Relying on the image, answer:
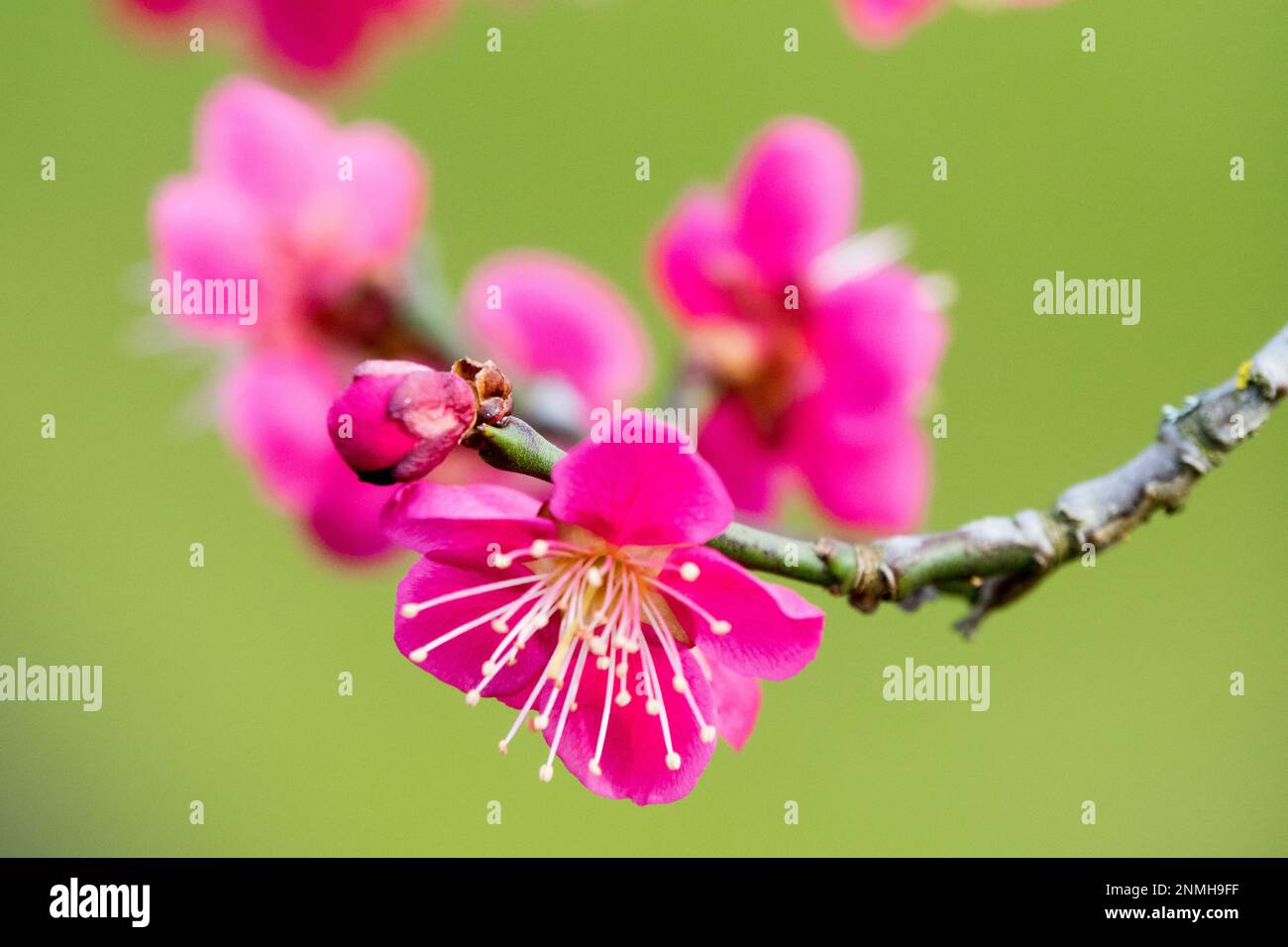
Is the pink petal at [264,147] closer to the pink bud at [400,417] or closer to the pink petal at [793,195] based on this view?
the pink petal at [793,195]

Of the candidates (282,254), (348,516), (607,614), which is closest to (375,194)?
(282,254)

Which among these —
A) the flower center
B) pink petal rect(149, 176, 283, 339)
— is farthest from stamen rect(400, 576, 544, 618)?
pink petal rect(149, 176, 283, 339)

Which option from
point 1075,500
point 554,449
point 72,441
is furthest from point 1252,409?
point 72,441

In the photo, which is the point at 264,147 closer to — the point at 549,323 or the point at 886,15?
the point at 549,323

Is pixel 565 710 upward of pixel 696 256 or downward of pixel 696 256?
downward

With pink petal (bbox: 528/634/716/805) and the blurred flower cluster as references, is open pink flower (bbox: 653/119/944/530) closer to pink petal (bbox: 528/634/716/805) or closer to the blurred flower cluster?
the blurred flower cluster

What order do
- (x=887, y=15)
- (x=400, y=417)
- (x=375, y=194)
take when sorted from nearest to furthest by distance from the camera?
1. (x=400, y=417)
2. (x=887, y=15)
3. (x=375, y=194)
